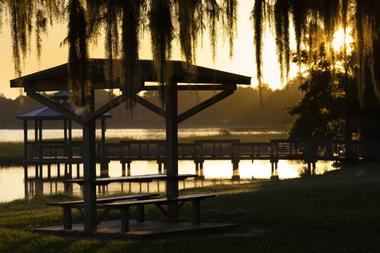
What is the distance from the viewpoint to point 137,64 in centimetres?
1229

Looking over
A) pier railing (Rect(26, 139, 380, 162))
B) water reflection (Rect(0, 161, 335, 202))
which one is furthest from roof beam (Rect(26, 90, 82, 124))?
pier railing (Rect(26, 139, 380, 162))

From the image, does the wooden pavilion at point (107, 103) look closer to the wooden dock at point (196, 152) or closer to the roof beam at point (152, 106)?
the roof beam at point (152, 106)

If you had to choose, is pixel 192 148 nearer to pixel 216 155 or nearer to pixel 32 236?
pixel 216 155

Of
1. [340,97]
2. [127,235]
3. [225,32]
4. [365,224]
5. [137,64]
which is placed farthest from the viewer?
[340,97]

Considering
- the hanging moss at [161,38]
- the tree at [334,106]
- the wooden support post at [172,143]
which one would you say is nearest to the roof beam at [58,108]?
the wooden support post at [172,143]

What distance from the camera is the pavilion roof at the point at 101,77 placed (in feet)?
49.5

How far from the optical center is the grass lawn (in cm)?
1403

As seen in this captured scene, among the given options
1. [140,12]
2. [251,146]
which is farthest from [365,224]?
[251,146]

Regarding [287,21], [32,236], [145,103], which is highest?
[287,21]

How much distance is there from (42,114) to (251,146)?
10.7 meters

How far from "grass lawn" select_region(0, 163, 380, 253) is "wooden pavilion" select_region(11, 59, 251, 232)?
1.19 m

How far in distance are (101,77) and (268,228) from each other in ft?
11.9

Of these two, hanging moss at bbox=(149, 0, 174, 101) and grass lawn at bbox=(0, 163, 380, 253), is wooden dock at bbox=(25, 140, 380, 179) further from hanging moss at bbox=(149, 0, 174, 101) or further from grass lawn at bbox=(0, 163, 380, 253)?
hanging moss at bbox=(149, 0, 174, 101)

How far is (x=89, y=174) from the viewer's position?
51.6 ft
